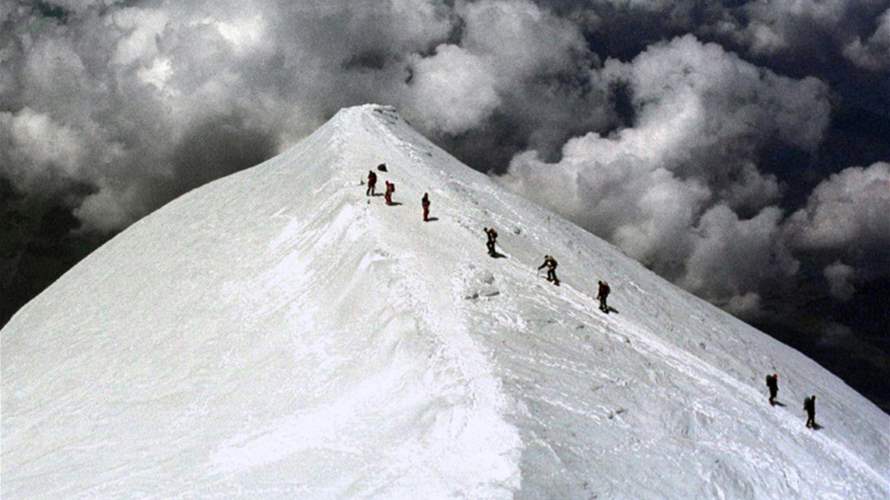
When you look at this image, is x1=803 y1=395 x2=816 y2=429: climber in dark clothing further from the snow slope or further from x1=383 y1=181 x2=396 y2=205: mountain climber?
x1=383 y1=181 x2=396 y2=205: mountain climber

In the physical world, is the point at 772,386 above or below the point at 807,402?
above

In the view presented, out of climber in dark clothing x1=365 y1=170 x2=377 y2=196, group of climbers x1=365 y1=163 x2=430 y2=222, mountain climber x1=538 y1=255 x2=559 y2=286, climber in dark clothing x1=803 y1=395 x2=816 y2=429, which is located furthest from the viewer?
climber in dark clothing x1=365 y1=170 x2=377 y2=196

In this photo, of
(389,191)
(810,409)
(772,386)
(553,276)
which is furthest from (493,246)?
(810,409)

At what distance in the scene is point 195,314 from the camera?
4400cm

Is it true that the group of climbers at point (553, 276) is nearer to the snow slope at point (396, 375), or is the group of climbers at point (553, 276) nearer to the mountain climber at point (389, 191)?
the mountain climber at point (389, 191)

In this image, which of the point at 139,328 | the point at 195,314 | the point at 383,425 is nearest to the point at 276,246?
the point at 195,314

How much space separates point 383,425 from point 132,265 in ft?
128

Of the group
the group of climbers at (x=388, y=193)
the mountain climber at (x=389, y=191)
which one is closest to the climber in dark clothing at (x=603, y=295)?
the group of climbers at (x=388, y=193)

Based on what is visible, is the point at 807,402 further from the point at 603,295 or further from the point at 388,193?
the point at 388,193

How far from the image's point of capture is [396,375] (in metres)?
29.7

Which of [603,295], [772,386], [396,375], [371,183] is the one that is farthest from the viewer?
[371,183]

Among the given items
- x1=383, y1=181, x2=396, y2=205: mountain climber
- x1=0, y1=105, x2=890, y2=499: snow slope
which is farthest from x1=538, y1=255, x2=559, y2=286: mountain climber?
x1=383, y1=181, x2=396, y2=205: mountain climber

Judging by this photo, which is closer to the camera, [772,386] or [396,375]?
[396,375]

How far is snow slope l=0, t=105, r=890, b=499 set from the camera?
2556 centimetres
